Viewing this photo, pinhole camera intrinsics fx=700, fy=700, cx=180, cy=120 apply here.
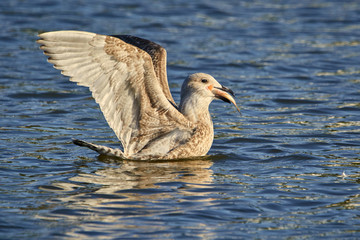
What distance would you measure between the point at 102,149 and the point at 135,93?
0.70m

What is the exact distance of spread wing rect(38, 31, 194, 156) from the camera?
7.19m

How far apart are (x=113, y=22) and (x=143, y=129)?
7.90 metres

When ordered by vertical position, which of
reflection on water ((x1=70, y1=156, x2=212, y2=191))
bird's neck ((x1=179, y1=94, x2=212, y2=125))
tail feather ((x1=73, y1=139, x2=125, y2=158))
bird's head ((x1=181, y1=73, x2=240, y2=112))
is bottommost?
reflection on water ((x1=70, y1=156, x2=212, y2=191))

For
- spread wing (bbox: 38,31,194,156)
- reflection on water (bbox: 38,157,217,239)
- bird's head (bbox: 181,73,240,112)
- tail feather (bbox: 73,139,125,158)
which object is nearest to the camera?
reflection on water (bbox: 38,157,217,239)

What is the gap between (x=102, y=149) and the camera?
296 inches

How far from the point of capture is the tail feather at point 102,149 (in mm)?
7410

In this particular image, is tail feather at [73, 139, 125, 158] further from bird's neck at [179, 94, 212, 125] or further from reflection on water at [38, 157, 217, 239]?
Answer: bird's neck at [179, 94, 212, 125]

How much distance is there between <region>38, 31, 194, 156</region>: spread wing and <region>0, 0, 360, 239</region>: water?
1.38ft

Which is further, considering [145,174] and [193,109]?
[193,109]

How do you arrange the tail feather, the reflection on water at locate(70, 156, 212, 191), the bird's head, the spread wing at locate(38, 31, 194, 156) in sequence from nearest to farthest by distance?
the reflection on water at locate(70, 156, 212, 191) → the spread wing at locate(38, 31, 194, 156) → the tail feather → the bird's head

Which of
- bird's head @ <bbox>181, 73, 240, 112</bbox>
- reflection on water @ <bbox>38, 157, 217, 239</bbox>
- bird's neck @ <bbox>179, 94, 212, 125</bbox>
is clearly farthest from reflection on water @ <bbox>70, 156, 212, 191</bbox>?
bird's head @ <bbox>181, 73, 240, 112</bbox>

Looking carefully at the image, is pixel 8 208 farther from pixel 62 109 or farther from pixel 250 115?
pixel 250 115

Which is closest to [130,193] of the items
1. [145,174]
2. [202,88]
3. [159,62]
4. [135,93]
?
[145,174]

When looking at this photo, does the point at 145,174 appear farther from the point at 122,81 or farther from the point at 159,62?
the point at 159,62
